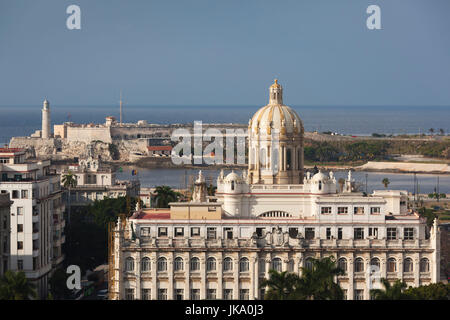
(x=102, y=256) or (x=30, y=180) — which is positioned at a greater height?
(x=30, y=180)

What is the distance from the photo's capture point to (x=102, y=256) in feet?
345

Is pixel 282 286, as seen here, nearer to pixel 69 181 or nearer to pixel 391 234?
pixel 391 234

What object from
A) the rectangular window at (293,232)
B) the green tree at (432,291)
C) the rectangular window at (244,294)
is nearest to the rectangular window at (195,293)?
the rectangular window at (244,294)

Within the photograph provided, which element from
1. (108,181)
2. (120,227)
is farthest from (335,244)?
(108,181)

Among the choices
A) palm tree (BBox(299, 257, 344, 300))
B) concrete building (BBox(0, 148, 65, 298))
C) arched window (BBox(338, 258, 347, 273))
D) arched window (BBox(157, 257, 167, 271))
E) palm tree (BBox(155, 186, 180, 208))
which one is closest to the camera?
palm tree (BBox(299, 257, 344, 300))

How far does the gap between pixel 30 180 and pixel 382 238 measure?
29.5 m

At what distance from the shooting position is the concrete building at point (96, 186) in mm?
137962

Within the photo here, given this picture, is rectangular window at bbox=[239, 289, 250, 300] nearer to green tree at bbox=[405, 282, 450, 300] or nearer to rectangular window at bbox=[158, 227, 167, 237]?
rectangular window at bbox=[158, 227, 167, 237]

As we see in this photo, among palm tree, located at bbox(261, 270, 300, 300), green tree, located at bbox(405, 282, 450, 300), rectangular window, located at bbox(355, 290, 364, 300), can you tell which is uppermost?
palm tree, located at bbox(261, 270, 300, 300)

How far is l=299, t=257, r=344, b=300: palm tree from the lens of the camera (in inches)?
2901

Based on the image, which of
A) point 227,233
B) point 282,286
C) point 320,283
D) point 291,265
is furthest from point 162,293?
point 320,283

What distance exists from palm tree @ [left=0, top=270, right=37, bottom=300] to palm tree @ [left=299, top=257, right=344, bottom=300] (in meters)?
17.2

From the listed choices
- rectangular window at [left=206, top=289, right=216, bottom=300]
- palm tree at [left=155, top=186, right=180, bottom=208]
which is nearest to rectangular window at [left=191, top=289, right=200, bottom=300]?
rectangular window at [left=206, top=289, right=216, bottom=300]
